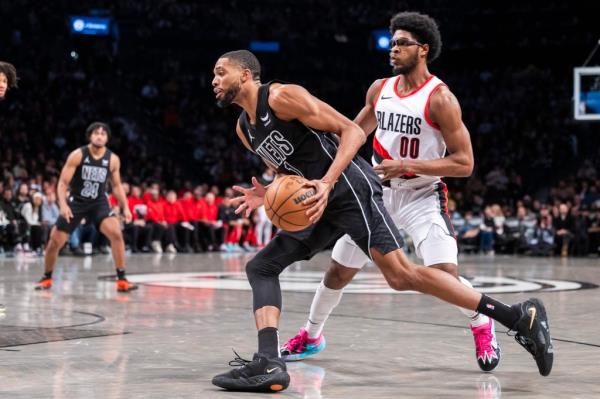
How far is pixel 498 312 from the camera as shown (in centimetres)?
536

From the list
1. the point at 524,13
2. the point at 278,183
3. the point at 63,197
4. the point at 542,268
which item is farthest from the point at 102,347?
the point at 524,13

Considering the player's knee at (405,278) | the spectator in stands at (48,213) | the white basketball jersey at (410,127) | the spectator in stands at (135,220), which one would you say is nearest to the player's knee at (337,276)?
the white basketball jersey at (410,127)

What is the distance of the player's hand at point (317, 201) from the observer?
4.92 m

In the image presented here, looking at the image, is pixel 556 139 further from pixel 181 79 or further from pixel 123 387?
pixel 123 387

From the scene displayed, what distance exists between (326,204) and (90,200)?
6336 mm

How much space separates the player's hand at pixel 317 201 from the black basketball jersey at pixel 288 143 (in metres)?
0.42

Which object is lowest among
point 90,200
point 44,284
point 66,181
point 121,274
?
point 44,284

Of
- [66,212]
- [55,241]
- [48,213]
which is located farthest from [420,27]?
[48,213]

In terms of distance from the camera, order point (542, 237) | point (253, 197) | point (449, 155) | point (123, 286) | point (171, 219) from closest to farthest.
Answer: point (253, 197), point (449, 155), point (123, 286), point (171, 219), point (542, 237)

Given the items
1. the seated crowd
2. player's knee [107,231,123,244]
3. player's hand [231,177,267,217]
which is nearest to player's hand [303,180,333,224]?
player's hand [231,177,267,217]

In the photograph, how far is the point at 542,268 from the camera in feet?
51.3

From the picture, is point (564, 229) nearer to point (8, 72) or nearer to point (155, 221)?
point (155, 221)

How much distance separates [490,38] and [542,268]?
14.6 meters

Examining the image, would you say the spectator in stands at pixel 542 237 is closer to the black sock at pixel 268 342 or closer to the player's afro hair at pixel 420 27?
the player's afro hair at pixel 420 27
